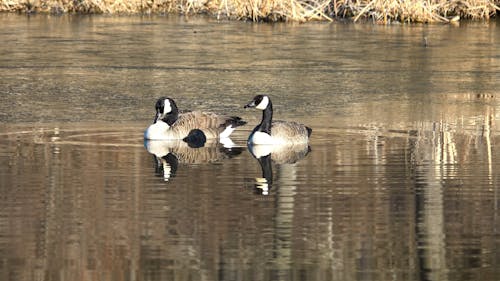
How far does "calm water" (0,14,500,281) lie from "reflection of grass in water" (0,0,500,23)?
6.94 metres

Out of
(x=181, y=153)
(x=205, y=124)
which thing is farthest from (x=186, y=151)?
(x=205, y=124)

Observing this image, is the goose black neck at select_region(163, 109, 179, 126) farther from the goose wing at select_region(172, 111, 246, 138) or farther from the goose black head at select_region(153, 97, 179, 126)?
the goose wing at select_region(172, 111, 246, 138)

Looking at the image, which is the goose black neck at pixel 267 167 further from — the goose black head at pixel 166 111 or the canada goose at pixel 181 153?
the goose black head at pixel 166 111

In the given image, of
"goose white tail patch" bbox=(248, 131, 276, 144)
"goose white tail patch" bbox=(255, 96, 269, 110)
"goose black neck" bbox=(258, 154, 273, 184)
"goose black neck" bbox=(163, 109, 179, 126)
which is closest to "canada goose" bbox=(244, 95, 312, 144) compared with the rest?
"goose white tail patch" bbox=(248, 131, 276, 144)

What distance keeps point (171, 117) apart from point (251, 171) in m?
3.00

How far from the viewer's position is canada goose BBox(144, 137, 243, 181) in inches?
484

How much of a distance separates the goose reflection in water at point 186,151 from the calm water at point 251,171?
59 millimetres

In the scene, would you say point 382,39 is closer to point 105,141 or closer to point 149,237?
point 105,141

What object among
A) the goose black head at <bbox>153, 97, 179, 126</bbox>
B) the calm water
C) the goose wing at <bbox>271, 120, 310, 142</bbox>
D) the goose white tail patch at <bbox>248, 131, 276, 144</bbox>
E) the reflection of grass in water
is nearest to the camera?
the calm water

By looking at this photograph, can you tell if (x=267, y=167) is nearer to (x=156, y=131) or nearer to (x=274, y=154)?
(x=274, y=154)

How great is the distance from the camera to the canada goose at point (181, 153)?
12.3 meters

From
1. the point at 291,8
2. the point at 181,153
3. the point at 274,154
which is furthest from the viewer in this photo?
the point at 291,8

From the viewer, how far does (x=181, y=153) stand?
44.0 ft

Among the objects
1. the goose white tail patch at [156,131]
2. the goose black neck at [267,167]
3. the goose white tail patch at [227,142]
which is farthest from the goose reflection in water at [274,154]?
the goose white tail patch at [156,131]
